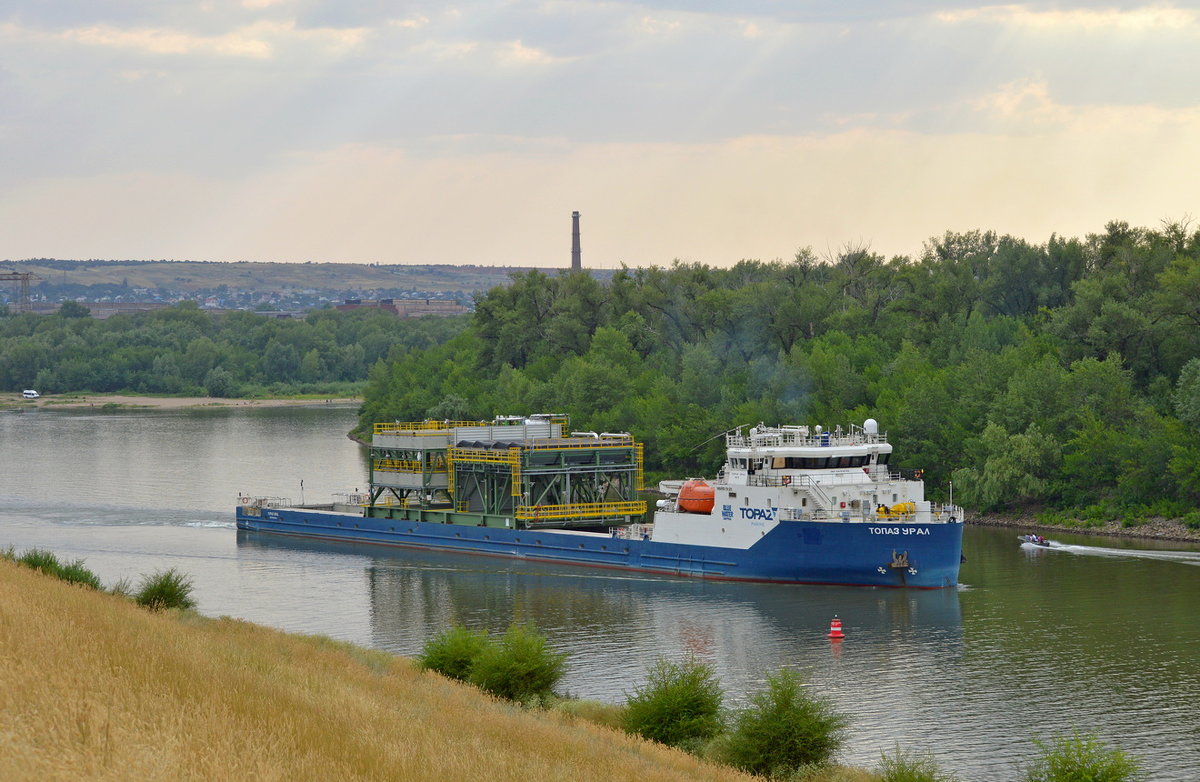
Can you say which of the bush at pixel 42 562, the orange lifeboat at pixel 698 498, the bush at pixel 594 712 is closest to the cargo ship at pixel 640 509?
the orange lifeboat at pixel 698 498

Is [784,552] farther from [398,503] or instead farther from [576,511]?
[398,503]

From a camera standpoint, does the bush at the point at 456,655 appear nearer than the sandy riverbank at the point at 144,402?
Yes

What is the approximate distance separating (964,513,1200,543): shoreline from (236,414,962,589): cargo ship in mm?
12081

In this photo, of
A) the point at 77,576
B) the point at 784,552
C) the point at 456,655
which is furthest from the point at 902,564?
the point at 77,576

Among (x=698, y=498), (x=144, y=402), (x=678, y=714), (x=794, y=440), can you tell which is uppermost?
(x=144, y=402)

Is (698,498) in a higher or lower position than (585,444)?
lower

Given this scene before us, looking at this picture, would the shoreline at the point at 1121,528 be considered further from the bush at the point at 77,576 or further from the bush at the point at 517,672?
the bush at the point at 77,576

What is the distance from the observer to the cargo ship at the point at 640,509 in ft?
174

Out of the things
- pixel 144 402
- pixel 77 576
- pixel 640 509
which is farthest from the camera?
pixel 144 402

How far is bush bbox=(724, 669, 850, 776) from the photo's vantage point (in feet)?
90.2

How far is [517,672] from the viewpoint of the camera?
3247cm

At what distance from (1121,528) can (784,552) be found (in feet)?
71.3

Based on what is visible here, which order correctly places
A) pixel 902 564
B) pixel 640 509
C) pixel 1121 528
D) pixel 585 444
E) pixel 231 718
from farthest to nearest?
pixel 1121 528, pixel 585 444, pixel 640 509, pixel 902 564, pixel 231 718

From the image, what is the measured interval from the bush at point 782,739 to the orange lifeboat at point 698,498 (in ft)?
94.4
